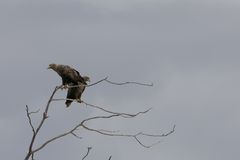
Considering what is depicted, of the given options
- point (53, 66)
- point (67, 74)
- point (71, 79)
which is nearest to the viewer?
point (71, 79)

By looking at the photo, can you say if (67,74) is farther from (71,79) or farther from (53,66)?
(53,66)

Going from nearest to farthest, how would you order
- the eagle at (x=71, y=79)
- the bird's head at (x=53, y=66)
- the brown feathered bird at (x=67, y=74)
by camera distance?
the eagle at (x=71, y=79) → the brown feathered bird at (x=67, y=74) → the bird's head at (x=53, y=66)

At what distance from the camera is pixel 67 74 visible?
21.1m

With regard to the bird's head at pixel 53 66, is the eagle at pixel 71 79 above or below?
below

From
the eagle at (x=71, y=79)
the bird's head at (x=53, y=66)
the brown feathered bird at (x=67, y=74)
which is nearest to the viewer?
the eagle at (x=71, y=79)

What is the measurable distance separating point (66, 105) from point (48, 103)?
883 cm

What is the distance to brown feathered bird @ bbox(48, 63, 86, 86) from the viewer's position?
1949 cm

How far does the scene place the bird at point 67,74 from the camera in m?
19.5

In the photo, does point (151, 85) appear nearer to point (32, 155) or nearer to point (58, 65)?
point (32, 155)

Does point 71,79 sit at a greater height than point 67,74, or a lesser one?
lesser

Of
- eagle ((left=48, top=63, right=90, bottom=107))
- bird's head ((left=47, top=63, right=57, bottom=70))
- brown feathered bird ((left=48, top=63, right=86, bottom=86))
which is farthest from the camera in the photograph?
bird's head ((left=47, top=63, right=57, bottom=70))

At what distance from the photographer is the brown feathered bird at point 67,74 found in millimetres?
19489

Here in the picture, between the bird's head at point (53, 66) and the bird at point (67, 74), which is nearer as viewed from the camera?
→ the bird at point (67, 74)

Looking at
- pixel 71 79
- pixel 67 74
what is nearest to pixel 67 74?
pixel 67 74
